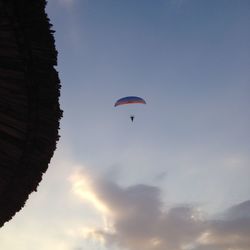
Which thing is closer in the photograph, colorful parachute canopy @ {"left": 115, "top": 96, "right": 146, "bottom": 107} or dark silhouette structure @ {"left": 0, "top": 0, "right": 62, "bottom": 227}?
dark silhouette structure @ {"left": 0, "top": 0, "right": 62, "bottom": 227}

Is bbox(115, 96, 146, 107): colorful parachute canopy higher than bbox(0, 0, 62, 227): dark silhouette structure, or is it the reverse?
bbox(115, 96, 146, 107): colorful parachute canopy

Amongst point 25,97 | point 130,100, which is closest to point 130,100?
point 130,100

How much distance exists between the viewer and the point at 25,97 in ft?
9.99

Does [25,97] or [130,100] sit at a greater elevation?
[130,100]

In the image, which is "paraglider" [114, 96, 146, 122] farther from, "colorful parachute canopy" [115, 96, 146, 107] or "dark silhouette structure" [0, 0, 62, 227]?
"dark silhouette structure" [0, 0, 62, 227]

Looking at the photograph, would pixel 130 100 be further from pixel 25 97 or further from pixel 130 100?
pixel 25 97

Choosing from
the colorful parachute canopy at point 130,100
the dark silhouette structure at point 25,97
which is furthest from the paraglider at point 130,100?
the dark silhouette structure at point 25,97

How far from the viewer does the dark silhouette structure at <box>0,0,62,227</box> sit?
2.76 m

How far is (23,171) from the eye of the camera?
11.8 ft

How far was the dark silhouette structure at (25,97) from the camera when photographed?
276 cm

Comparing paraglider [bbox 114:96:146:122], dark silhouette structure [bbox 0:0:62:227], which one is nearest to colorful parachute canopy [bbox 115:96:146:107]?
paraglider [bbox 114:96:146:122]

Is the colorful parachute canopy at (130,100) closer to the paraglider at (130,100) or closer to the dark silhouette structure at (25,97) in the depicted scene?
the paraglider at (130,100)

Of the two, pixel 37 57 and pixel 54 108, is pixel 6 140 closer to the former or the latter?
pixel 54 108

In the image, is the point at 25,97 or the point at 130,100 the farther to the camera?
the point at 130,100
